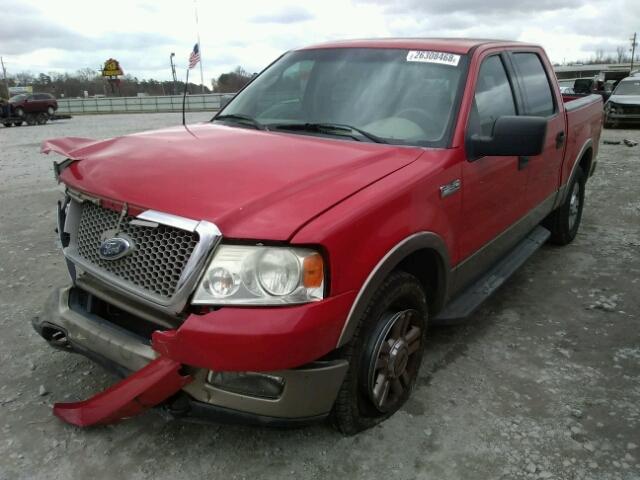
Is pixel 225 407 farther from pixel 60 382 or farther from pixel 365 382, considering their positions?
pixel 60 382

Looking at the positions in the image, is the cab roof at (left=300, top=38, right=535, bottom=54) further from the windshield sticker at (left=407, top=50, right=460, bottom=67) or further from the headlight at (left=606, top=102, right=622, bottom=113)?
the headlight at (left=606, top=102, right=622, bottom=113)

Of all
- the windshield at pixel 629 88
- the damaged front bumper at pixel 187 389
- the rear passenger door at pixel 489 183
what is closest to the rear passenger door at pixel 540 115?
the rear passenger door at pixel 489 183

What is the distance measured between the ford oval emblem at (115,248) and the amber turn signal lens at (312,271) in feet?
2.51

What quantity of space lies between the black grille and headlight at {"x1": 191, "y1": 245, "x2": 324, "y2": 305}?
157 mm

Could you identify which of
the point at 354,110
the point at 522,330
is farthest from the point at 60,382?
the point at 522,330

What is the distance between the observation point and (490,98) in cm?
348

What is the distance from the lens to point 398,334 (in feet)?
8.77

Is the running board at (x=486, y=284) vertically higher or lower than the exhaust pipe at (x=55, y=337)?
lower

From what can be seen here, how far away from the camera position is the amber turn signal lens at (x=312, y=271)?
2.06 meters

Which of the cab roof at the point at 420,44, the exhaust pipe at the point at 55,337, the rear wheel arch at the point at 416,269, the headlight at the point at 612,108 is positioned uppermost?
the cab roof at the point at 420,44

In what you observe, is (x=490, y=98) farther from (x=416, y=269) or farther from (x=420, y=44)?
(x=416, y=269)

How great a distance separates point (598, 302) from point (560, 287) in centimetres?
36

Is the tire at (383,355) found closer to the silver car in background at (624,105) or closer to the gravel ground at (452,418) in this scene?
the gravel ground at (452,418)

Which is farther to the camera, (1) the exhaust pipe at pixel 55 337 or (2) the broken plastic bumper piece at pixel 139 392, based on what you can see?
(1) the exhaust pipe at pixel 55 337
